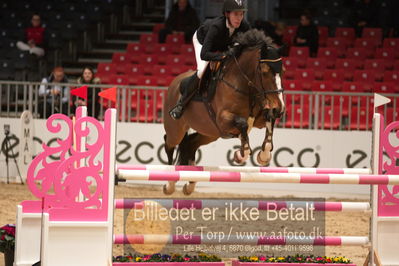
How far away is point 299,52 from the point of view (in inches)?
526

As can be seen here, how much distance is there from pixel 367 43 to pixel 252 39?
7518mm

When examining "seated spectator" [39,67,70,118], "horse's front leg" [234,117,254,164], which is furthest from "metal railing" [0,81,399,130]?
"horse's front leg" [234,117,254,164]

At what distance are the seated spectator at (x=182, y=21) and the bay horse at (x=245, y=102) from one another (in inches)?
274

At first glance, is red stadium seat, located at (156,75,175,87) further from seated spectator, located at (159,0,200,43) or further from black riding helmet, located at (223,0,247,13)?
black riding helmet, located at (223,0,247,13)

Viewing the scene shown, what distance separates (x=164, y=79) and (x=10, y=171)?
2.82 m

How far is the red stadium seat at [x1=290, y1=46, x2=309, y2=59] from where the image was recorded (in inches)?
524

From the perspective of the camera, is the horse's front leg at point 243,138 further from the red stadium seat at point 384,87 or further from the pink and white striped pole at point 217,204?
the red stadium seat at point 384,87

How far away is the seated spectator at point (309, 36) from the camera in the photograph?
13.5 m

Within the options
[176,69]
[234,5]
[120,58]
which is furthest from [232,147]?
[234,5]

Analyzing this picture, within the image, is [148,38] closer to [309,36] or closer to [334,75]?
[309,36]

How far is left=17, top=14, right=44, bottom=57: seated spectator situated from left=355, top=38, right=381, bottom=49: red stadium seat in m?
5.55

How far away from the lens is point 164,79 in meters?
12.6

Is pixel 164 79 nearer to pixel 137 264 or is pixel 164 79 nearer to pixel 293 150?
pixel 293 150

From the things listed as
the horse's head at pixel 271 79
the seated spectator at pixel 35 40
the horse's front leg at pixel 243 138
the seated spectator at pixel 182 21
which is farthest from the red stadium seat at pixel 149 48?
the horse's head at pixel 271 79
